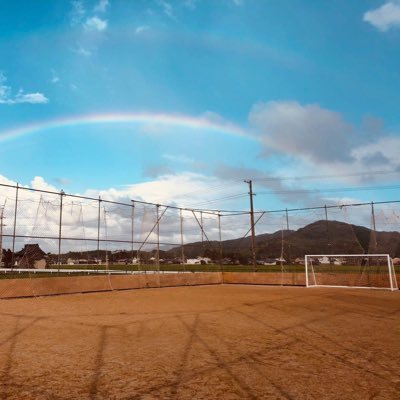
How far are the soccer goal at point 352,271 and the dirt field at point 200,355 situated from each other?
519 inches

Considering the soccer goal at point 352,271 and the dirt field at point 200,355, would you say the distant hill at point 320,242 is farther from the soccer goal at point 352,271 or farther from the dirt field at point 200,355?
the dirt field at point 200,355

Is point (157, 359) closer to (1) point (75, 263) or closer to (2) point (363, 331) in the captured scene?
(2) point (363, 331)

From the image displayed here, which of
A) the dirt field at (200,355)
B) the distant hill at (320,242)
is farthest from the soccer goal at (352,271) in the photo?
the dirt field at (200,355)

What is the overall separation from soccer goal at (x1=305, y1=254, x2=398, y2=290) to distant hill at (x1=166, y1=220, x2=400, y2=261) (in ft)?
2.82

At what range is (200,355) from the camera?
676 cm

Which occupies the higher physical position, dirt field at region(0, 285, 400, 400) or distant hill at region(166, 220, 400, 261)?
distant hill at region(166, 220, 400, 261)

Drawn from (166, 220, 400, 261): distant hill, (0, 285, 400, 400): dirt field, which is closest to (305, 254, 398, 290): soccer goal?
(166, 220, 400, 261): distant hill

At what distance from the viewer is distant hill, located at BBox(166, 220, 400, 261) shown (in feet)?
→ 90.8

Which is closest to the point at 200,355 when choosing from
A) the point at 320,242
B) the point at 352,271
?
the point at 352,271

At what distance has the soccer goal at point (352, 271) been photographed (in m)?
24.4

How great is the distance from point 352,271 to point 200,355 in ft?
74.9

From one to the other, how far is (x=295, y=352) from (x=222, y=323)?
3575mm

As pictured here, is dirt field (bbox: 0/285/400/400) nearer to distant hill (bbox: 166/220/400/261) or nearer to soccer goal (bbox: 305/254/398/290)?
soccer goal (bbox: 305/254/398/290)

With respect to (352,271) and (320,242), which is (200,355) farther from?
(320,242)
